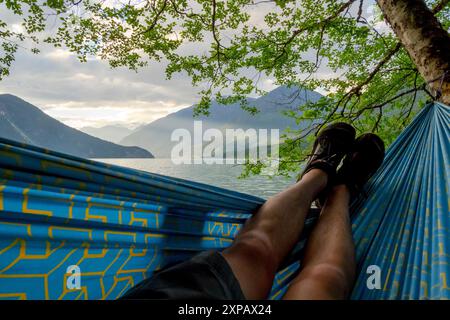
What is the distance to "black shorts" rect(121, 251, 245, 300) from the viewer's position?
1.82 ft

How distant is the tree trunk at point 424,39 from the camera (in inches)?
53.2

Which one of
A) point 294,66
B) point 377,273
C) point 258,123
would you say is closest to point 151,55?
point 294,66

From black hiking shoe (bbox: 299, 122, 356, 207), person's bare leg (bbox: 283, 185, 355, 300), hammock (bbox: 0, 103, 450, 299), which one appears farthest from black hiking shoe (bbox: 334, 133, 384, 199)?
person's bare leg (bbox: 283, 185, 355, 300)

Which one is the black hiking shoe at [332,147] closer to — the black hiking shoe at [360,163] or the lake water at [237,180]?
the black hiking shoe at [360,163]

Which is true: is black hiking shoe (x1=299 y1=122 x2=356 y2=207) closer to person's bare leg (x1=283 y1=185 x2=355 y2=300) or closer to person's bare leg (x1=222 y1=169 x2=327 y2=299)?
person's bare leg (x1=222 y1=169 x2=327 y2=299)

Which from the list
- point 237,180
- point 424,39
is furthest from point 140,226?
point 237,180

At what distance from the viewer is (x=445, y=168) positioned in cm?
101

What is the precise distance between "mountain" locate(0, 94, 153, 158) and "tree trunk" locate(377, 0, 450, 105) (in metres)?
117

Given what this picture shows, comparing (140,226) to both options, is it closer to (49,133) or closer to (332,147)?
(332,147)

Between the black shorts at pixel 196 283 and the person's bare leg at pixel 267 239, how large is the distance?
1.6 inches

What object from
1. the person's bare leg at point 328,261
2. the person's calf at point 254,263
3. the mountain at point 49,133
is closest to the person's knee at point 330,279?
the person's bare leg at point 328,261

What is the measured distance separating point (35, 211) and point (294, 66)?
3689 millimetres

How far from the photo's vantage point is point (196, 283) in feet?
1.97
